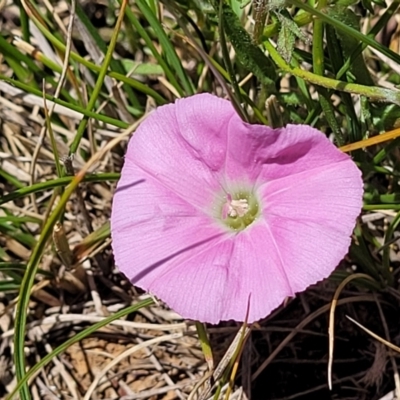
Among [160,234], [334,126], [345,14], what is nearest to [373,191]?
[334,126]

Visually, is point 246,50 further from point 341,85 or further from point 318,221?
point 318,221

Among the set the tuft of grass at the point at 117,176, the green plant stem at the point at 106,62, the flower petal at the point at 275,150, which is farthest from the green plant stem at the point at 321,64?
the green plant stem at the point at 106,62

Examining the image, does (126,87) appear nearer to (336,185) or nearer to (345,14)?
(345,14)

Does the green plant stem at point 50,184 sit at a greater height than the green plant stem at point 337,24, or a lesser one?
lesser

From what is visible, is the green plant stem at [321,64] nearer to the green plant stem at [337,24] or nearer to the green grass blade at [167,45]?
the green plant stem at [337,24]

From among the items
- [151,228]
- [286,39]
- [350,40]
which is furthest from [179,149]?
[350,40]

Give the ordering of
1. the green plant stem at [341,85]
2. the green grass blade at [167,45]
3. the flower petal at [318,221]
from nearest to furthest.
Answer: the flower petal at [318,221] → the green plant stem at [341,85] → the green grass blade at [167,45]
